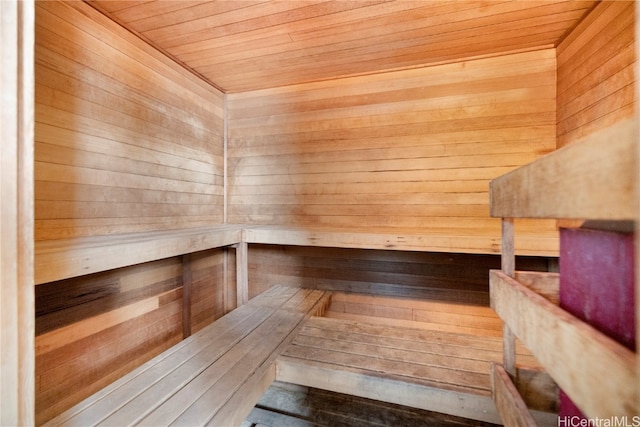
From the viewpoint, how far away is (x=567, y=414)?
732 millimetres

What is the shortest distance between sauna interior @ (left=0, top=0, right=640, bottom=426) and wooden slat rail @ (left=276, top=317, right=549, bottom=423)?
0.03 ft

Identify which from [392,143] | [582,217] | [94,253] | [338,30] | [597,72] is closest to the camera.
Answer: [582,217]

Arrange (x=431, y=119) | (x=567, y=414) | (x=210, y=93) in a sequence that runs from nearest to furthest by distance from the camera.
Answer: (x=567, y=414), (x=431, y=119), (x=210, y=93)

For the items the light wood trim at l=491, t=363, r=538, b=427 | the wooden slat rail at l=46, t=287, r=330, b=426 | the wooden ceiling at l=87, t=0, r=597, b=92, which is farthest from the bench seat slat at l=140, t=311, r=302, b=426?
the wooden ceiling at l=87, t=0, r=597, b=92

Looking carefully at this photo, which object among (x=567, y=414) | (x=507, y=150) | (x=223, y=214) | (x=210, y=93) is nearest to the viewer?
(x=567, y=414)

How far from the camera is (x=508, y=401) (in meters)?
0.85

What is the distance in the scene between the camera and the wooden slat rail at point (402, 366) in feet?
3.74

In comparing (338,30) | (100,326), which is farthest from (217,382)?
(338,30)

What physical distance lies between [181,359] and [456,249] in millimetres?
1582

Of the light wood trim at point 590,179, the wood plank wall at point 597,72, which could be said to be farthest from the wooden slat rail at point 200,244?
the light wood trim at point 590,179

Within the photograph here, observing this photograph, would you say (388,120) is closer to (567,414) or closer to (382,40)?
(382,40)

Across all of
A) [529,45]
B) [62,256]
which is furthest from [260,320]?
[529,45]

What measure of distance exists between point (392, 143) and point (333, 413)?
188 centimetres

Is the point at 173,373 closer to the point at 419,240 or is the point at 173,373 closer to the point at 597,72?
the point at 419,240
